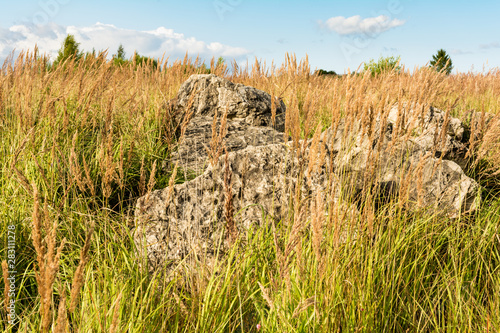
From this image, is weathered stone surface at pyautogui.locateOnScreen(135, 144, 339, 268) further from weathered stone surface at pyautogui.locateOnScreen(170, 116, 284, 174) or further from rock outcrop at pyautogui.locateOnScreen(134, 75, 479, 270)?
weathered stone surface at pyautogui.locateOnScreen(170, 116, 284, 174)

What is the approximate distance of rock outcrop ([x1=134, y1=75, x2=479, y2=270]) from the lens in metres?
1.96

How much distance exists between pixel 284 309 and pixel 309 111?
3.55 feet

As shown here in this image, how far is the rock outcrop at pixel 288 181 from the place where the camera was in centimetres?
196

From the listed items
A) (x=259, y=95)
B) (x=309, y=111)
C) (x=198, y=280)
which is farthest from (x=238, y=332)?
(x=259, y=95)

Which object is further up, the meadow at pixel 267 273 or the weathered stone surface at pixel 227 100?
the weathered stone surface at pixel 227 100

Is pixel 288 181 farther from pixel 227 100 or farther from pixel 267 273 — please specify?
pixel 227 100

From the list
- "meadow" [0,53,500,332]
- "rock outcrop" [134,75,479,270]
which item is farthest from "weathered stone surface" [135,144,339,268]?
"meadow" [0,53,500,332]

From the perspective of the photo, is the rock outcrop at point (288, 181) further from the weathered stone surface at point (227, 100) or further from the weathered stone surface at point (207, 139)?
the weathered stone surface at point (227, 100)

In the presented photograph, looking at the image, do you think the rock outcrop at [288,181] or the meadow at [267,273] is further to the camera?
the rock outcrop at [288,181]

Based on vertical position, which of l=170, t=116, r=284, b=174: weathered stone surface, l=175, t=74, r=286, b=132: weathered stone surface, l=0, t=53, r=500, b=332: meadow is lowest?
l=0, t=53, r=500, b=332: meadow

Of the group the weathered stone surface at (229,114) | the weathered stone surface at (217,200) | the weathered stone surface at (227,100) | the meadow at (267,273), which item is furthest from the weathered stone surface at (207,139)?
the meadow at (267,273)

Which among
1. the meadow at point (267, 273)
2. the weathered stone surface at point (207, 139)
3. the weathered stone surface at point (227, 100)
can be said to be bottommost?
the meadow at point (267, 273)

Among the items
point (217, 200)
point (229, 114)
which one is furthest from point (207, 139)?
point (217, 200)

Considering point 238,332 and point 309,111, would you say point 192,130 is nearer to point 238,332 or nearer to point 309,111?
point 309,111
